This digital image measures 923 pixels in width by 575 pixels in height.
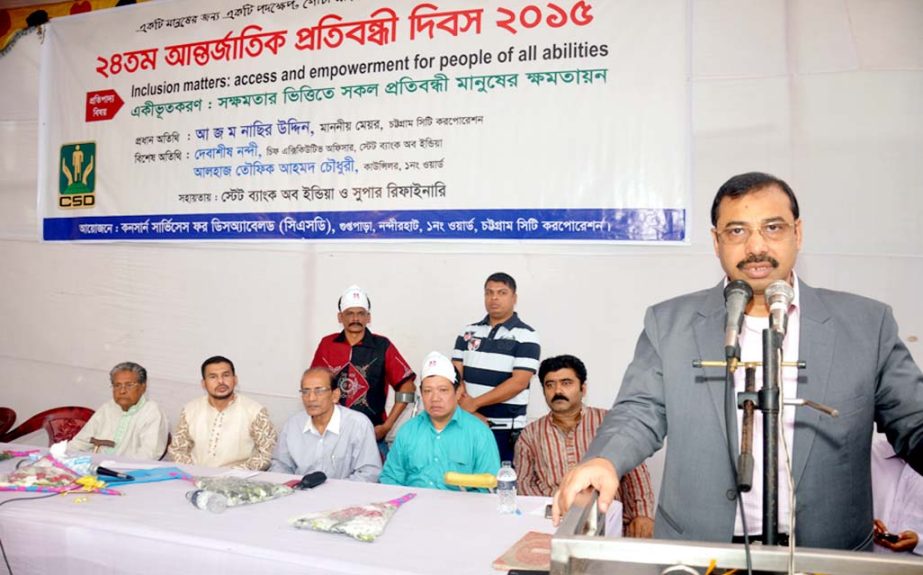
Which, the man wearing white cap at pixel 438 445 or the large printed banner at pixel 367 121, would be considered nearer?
the man wearing white cap at pixel 438 445

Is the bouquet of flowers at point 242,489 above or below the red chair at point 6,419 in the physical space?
above

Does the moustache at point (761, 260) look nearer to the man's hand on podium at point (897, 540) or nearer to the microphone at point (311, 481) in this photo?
the man's hand on podium at point (897, 540)

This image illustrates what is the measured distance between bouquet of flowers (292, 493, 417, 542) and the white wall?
7.18ft

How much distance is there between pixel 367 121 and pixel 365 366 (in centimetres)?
156

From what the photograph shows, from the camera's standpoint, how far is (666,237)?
4199mm

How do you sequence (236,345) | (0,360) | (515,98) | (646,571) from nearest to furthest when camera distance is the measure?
(646,571) → (515,98) → (236,345) → (0,360)

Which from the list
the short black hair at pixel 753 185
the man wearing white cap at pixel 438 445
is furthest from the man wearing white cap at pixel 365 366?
the short black hair at pixel 753 185

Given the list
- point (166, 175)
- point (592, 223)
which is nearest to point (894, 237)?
point (592, 223)

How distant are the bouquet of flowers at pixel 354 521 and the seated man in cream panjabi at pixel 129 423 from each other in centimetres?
225

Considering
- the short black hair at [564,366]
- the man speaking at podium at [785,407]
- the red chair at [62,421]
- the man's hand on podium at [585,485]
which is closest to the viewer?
the man's hand on podium at [585,485]

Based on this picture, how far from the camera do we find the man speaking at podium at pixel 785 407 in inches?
57.2

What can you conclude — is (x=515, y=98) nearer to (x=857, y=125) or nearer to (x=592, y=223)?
(x=592, y=223)

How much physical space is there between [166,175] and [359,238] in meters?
1.59

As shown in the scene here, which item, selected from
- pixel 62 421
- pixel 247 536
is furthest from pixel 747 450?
pixel 62 421
